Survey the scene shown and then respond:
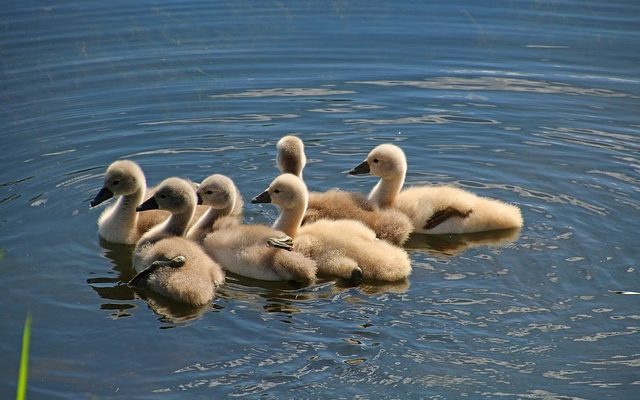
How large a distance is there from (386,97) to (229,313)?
4700 millimetres

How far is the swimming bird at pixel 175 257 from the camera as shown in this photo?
751 centimetres

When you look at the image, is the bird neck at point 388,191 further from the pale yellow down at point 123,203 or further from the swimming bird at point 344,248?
the pale yellow down at point 123,203

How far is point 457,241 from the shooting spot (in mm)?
8602

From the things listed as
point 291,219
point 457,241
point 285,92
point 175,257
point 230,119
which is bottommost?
point 457,241

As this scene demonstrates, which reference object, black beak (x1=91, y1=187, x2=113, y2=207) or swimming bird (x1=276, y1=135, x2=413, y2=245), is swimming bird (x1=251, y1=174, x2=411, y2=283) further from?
black beak (x1=91, y1=187, x2=113, y2=207)

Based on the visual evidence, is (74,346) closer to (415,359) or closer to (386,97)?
(415,359)

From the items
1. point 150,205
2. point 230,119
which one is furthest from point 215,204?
point 230,119

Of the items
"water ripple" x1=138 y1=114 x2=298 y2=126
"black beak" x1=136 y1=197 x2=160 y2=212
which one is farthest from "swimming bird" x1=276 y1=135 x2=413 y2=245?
"water ripple" x1=138 y1=114 x2=298 y2=126

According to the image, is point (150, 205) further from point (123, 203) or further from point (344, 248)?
point (344, 248)

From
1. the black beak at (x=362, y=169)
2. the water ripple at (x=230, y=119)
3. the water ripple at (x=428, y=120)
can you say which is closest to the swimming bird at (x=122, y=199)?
the black beak at (x=362, y=169)

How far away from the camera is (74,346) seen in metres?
7.05

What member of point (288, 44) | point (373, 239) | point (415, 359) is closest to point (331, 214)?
point (373, 239)

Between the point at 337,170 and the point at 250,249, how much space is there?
2134mm

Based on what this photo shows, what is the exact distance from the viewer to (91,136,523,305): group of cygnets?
7.73m
